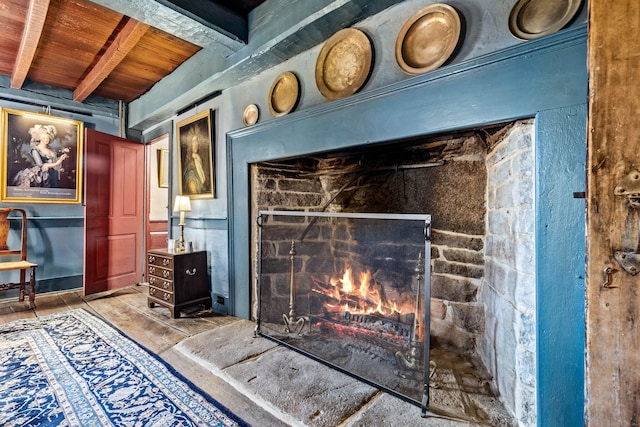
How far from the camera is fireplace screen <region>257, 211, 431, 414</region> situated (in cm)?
178

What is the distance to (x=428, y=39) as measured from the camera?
1489 mm

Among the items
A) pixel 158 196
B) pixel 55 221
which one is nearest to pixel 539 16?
pixel 55 221

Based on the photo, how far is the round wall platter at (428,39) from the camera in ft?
4.54

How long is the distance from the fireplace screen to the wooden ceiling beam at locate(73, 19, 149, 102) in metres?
1.78

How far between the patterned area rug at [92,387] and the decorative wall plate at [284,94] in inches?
74.4

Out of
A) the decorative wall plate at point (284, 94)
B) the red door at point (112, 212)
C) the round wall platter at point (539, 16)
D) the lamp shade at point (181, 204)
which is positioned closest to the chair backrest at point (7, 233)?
the red door at point (112, 212)

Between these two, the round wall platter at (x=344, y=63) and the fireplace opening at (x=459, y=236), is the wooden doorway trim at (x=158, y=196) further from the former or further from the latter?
the round wall platter at (x=344, y=63)

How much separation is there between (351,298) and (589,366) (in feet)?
4.73

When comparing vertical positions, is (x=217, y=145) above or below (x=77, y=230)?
above

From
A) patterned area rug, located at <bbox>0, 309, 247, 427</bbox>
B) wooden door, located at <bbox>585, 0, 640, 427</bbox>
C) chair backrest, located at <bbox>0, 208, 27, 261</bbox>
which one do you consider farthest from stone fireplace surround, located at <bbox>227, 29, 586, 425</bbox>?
chair backrest, located at <bbox>0, 208, 27, 261</bbox>

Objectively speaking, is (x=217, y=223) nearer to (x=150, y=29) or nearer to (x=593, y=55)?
(x=150, y=29)

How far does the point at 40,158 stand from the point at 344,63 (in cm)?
400

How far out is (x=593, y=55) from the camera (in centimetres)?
92

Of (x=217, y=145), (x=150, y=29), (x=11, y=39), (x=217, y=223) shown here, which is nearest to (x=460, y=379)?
(x=217, y=223)
